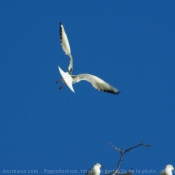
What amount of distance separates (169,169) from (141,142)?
2.62 m

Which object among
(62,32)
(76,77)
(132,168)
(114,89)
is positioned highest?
(62,32)

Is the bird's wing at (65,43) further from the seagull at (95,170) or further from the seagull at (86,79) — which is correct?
the seagull at (95,170)

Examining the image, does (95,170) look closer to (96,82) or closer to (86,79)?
(96,82)

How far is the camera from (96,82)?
13789 millimetres

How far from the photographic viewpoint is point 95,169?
512 inches

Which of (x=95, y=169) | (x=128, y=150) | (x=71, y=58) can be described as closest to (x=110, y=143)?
(x=128, y=150)

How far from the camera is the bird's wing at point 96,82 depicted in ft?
43.5

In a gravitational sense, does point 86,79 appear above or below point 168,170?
above

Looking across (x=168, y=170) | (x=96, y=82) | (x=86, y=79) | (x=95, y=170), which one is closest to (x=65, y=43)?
(x=86, y=79)

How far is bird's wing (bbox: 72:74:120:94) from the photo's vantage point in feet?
43.5

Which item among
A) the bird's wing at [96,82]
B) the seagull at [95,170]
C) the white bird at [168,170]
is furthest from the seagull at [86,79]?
the white bird at [168,170]

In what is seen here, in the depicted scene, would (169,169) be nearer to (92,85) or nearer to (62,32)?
(92,85)

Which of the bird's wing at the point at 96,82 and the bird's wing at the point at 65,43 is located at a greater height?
the bird's wing at the point at 65,43

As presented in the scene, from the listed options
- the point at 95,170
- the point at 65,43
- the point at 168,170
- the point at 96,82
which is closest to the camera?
the point at 168,170
